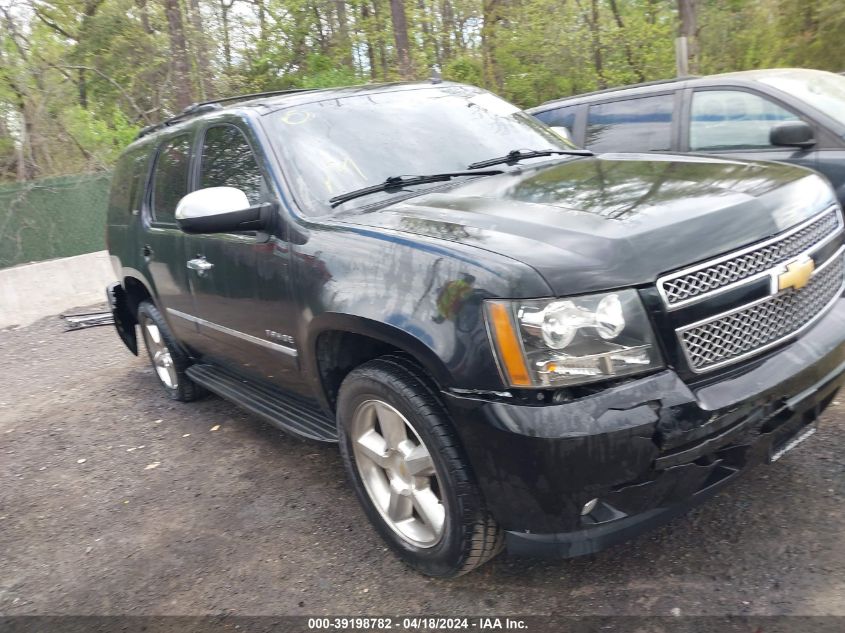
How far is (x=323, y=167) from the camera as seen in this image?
133 inches

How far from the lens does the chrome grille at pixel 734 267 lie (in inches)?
89.5

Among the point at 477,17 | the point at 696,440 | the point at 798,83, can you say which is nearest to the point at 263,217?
the point at 696,440

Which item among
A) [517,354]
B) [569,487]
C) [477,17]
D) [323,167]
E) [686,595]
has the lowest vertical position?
[686,595]

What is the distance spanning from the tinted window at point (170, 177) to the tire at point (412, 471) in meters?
2.22

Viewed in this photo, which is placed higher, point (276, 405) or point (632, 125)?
point (632, 125)

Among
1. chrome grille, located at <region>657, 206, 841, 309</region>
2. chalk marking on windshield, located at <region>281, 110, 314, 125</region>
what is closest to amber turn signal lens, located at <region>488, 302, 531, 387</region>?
chrome grille, located at <region>657, 206, 841, 309</region>

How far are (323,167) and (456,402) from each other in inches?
60.1

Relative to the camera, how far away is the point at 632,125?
6.22m

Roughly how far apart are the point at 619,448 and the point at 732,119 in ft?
14.4

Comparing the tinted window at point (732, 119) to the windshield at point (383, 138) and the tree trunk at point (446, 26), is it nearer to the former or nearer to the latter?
the windshield at point (383, 138)

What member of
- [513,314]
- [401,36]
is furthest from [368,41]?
[513,314]

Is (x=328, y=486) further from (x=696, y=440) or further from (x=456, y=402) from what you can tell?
(x=696, y=440)

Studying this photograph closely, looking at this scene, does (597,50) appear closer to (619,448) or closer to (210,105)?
(210,105)

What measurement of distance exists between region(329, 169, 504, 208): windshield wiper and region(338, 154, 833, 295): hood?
0.43ft
